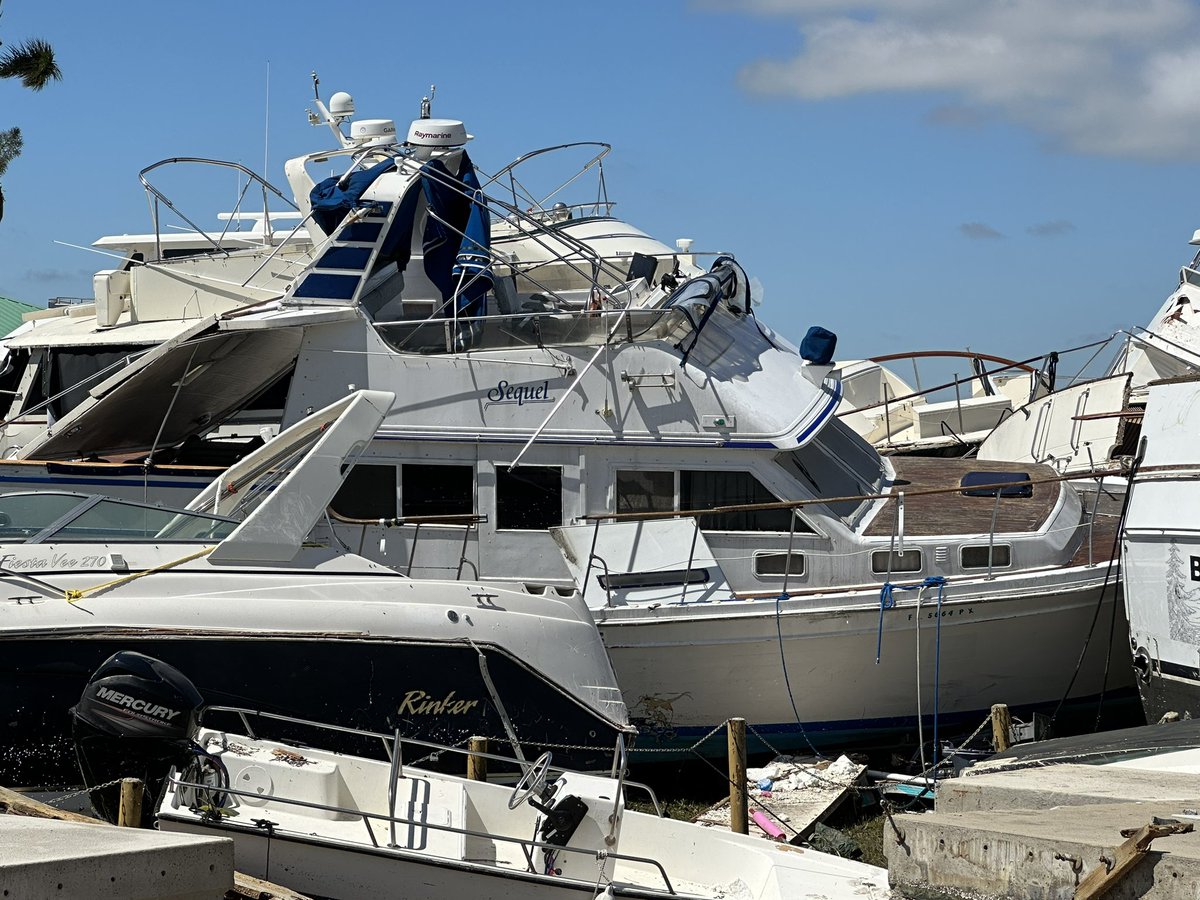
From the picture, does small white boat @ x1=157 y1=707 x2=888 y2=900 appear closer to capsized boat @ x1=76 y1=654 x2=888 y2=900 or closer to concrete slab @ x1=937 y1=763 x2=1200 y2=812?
capsized boat @ x1=76 y1=654 x2=888 y2=900

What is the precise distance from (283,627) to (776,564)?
432 cm

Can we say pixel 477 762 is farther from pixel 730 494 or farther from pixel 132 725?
pixel 730 494

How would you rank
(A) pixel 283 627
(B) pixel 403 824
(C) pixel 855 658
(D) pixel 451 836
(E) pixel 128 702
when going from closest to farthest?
(E) pixel 128 702 → (B) pixel 403 824 → (D) pixel 451 836 → (A) pixel 283 627 → (C) pixel 855 658

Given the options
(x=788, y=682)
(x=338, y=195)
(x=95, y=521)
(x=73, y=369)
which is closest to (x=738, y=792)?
(x=788, y=682)

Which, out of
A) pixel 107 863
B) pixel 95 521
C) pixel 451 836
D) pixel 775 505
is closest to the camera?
pixel 107 863

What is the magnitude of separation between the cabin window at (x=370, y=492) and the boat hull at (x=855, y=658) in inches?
79.4

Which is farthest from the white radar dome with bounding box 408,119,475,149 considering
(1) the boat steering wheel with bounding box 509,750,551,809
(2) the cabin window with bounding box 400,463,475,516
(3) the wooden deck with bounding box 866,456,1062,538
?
(1) the boat steering wheel with bounding box 509,750,551,809

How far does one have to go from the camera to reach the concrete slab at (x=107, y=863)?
5539mm

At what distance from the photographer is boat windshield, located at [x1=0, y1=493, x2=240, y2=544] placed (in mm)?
9276

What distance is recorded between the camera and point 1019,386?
2245 cm

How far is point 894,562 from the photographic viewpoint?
1179 cm

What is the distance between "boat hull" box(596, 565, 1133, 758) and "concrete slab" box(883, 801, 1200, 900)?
440 cm

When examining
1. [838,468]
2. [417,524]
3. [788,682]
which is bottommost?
[788,682]

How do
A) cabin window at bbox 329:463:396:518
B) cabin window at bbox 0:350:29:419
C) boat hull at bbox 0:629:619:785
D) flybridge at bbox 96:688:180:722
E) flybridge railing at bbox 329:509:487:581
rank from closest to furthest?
flybridge at bbox 96:688:180:722
boat hull at bbox 0:629:619:785
flybridge railing at bbox 329:509:487:581
cabin window at bbox 329:463:396:518
cabin window at bbox 0:350:29:419
